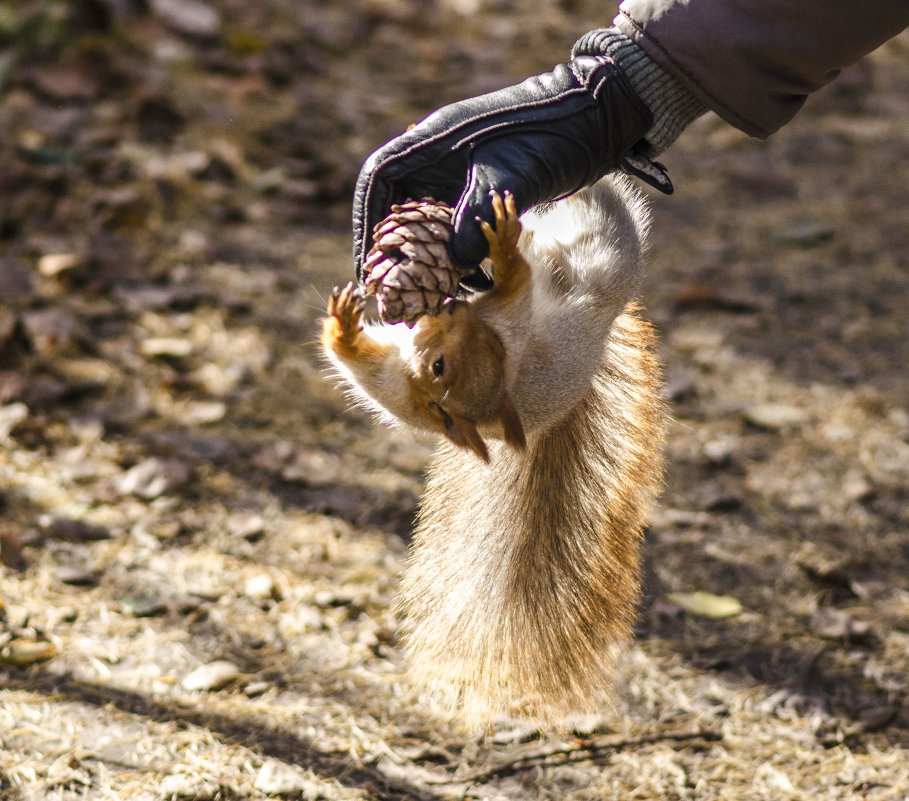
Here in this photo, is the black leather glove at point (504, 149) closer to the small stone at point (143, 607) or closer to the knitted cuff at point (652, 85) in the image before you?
the knitted cuff at point (652, 85)

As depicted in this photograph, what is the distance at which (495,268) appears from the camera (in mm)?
1635

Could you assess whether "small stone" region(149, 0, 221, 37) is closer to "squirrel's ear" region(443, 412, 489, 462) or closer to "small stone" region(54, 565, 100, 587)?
"small stone" region(54, 565, 100, 587)

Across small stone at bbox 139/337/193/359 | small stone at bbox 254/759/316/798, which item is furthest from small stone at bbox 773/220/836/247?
small stone at bbox 254/759/316/798

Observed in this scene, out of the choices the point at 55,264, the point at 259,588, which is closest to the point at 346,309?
the point at 259,588

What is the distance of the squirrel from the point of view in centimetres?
170

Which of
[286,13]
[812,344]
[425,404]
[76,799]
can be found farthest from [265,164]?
[76,799]

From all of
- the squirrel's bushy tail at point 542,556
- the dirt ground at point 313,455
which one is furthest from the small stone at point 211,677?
the squirrel's bushy tail at point 542,556

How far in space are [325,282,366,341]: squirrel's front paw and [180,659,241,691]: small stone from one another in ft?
2.24

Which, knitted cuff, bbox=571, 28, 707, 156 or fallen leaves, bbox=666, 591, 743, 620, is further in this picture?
fallen leaves, bbox=666, 591, 743, 620

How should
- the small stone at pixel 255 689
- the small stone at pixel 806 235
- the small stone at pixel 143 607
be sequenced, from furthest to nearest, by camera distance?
the small stone at pixel 806 235 → the small stone at pixel 143 607 → the small stone at pixel 255 689

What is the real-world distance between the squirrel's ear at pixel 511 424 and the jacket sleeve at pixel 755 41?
23.3 inches

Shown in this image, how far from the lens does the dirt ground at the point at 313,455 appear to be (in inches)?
71.2

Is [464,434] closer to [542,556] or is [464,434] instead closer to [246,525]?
[542,556]

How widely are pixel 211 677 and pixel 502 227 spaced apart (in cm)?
101
